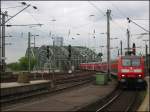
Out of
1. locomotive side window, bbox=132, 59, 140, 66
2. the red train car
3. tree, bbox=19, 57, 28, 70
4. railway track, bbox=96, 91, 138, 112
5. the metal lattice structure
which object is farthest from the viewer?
tree, bbox=19, 57, 28, 70

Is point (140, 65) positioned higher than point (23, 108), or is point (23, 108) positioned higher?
point (140, 65)

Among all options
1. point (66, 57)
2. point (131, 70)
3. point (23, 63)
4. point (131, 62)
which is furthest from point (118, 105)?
point (23, 63)

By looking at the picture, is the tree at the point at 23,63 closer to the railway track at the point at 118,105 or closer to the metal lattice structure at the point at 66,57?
the metal lattice structure at the point at 66,57

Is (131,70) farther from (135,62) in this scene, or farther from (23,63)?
(23,63)

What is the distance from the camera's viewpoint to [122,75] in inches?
1353

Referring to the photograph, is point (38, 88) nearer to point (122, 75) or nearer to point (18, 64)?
point (122, 75)

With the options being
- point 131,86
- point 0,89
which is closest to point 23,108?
point 0,89

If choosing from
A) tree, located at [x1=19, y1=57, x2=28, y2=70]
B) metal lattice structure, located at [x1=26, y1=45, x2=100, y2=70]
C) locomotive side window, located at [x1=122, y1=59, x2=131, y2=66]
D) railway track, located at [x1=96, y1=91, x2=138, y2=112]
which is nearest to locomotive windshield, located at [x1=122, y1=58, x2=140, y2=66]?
locomotive side window, located at [x1=122, y1=59, x2=131, y2=66]

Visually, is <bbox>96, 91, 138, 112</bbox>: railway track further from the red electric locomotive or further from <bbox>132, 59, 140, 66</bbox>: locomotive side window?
<bbox>132, 59, 140, 66</bbox>: locomotive side window

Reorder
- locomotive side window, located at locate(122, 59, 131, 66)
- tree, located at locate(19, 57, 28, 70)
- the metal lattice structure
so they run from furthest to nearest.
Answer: tree, located at locate(19, 57, 28, 70) < the metal lattice structure < locomotive side window, located at locate(122, 59, 131, 66)

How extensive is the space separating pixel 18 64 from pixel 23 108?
133285mm

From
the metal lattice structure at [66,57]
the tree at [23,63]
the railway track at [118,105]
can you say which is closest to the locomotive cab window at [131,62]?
the railway track at [118,105]

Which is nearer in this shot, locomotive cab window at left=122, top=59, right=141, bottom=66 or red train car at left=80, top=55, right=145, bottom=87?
red train car at left=80, top=55, right=145, bottom=87

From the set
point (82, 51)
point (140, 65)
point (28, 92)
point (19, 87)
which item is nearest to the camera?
point (19, 87)
